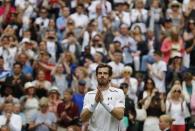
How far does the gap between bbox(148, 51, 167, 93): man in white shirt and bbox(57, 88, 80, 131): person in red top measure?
2411mm

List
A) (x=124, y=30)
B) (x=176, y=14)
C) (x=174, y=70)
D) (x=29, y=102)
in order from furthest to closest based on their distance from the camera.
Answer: (x=176, y=14) → (x=124, y=30) → (x=174, y=70) → (x=29, y=102)

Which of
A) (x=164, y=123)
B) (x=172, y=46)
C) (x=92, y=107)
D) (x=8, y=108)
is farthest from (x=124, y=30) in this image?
(x=92, y=107)

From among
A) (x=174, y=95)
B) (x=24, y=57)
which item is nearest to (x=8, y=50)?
(x=24, y=57)

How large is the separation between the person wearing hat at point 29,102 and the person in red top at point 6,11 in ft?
16.2

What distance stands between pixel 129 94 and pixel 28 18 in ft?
17.6

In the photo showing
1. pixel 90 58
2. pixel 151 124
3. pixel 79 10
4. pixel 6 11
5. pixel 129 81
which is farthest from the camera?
pixel 6 11

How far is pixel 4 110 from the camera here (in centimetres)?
1652

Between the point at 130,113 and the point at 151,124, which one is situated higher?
the point at 130,113

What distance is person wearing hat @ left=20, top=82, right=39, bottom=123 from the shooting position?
17.4 m

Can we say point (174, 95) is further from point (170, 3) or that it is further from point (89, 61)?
point (170, 3)

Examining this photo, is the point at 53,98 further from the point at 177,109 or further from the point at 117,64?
the point at 177,109

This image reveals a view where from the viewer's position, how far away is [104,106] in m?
10.2

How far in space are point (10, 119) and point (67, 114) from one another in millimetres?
1521

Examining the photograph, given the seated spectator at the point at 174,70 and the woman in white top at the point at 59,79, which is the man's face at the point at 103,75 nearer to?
the seated spectator at the point at 174,70
